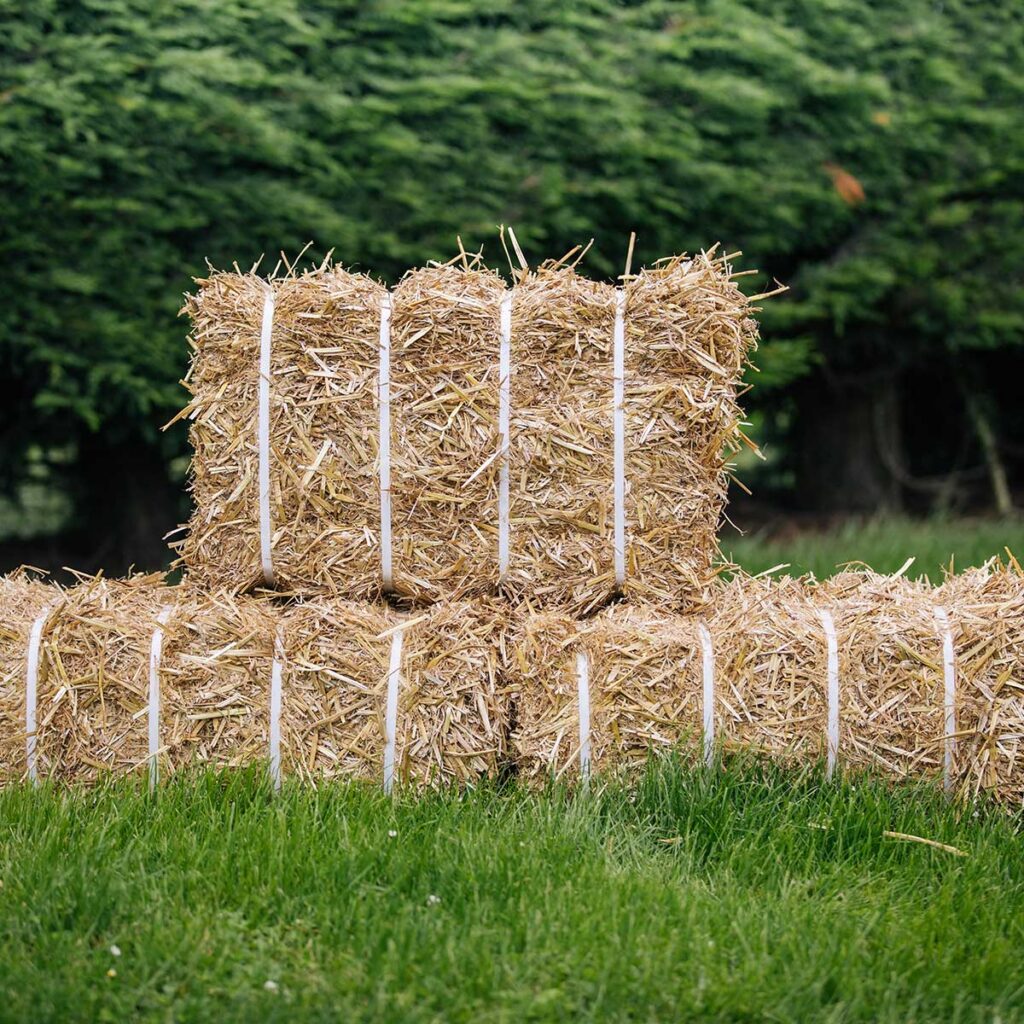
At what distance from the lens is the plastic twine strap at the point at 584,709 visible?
3.41 meters

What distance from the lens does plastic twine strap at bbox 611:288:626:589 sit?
3.65 meters

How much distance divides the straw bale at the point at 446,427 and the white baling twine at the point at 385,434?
A: 20 mm

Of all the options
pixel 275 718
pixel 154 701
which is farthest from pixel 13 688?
pixel 275 718

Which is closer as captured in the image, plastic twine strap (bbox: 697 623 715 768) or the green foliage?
plastic twine strap (bbox: 697 623 715 768)

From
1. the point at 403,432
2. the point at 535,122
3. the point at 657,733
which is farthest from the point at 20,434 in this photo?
the point at 657,733

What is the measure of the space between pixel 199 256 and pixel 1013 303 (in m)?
4.67

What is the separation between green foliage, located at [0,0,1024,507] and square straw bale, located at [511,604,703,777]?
9.61 ft

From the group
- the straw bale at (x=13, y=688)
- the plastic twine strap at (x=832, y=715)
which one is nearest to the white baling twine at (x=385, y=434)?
the straw bale at (x=13, y=688)

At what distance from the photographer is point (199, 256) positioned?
5.96 metres

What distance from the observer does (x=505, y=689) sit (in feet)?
11.5

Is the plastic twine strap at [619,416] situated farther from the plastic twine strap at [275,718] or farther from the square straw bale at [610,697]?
the plastic twine strap at [275,718]

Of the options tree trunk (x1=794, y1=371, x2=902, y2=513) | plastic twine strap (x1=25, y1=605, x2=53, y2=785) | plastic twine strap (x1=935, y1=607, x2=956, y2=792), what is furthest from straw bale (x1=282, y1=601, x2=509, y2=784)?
tree trunk (x1=794, y1=371, x2=902, y2=513)

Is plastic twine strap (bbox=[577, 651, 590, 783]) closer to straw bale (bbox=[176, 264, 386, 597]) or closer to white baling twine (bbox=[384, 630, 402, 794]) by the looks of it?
white baling twine (bbox=[384, 630, 402, 794])

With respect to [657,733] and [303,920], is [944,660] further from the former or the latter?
[303,920]
